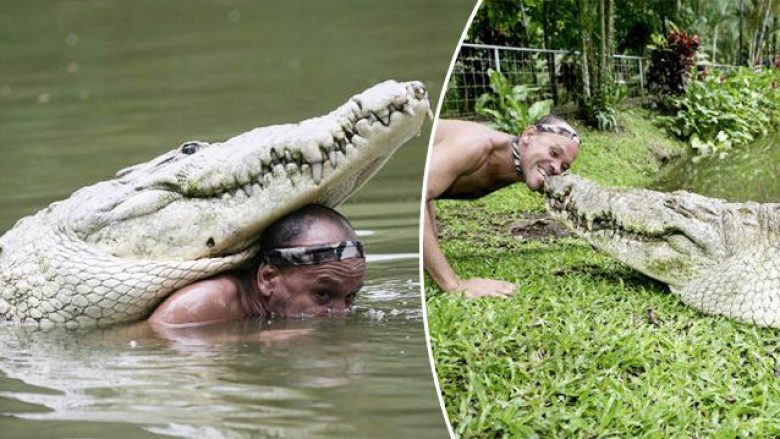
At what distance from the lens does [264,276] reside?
4.74 meters

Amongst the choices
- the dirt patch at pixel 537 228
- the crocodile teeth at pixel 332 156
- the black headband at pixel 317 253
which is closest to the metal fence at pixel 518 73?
the dirt patch at pixel 537 228

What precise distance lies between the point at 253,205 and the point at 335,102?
4417 millimetres

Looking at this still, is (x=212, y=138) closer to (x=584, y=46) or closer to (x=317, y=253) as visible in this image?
(x=317, y=253)

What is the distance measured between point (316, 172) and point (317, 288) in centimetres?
49

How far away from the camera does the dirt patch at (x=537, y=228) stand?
94.0 inches

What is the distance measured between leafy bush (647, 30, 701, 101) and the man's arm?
344 millimetres

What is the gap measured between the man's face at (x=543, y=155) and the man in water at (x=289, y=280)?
2248 millimetres

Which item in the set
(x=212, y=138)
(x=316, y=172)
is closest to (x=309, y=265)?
(x=316, y=172)

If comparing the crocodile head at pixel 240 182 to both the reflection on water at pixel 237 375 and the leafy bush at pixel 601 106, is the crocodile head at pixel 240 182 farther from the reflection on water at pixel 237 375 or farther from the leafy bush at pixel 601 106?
the leafy bush at pixel 601 106

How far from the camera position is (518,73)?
231 centimetres

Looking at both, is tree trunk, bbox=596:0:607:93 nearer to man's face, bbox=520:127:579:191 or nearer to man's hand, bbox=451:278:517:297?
man's face, bbox=520:127:579:191

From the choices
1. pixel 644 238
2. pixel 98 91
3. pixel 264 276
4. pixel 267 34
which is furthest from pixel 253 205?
pixel 267 34

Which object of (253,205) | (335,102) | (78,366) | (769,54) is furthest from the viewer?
(335,102)

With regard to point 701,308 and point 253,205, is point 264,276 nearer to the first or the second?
point 253,205
